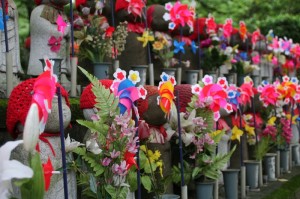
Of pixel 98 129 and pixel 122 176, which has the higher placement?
pixel 98 129

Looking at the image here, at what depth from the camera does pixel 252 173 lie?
20.5 ft

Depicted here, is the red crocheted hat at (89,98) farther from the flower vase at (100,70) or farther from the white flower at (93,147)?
the flower vase at (100,70)

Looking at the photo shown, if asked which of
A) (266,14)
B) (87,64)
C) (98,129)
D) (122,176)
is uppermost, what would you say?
(266,14)

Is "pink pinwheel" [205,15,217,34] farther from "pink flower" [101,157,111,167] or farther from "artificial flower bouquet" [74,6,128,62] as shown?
"pink flower" [101,157,111,167]

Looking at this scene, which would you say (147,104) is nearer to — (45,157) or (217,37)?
(45,157)

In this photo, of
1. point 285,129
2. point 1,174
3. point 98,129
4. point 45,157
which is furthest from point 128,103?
point 285,129

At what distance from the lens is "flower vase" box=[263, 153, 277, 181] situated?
6.79 metres

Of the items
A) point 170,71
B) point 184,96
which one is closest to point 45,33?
point 184,96

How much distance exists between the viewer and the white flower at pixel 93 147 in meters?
3.49

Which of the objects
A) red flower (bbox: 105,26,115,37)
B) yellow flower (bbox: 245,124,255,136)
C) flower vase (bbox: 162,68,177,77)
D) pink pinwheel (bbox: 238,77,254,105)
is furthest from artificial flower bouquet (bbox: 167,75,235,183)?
flower vase (bbox: 162,68,177,77)

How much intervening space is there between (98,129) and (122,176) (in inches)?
11.2

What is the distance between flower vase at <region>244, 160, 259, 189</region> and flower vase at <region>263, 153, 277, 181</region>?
0.54 meters

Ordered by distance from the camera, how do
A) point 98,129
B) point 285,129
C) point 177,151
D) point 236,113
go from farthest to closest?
point 285,129, point 236,113, point 177,151, point 98,129

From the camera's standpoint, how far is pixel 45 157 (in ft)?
11.4
